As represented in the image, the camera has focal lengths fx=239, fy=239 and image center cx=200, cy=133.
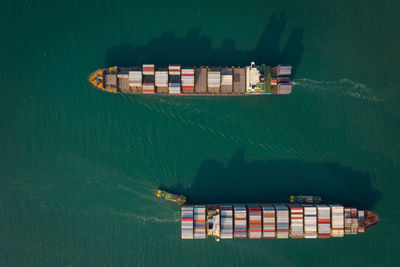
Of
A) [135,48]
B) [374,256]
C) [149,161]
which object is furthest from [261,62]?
[374,256]

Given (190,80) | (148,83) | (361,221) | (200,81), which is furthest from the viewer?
(200,81)

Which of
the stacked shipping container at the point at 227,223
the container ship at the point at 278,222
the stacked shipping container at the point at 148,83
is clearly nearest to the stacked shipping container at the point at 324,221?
the container ship at the point at 278,222

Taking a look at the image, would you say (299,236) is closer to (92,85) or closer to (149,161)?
(149,161)

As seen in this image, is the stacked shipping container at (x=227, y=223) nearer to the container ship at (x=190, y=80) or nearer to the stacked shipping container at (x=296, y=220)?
the stacked shipping container at (x=296, y=220)

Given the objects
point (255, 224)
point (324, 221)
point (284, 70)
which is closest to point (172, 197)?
point (255, 224)

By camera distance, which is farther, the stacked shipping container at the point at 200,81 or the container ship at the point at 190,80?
the stacked shipping container at the point at 200,81

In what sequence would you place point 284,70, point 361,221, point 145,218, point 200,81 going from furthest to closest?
point 145,218 < point 200,81 < point 361,221 < point 284,70

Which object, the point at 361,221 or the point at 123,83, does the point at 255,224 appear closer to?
the point at 361,221

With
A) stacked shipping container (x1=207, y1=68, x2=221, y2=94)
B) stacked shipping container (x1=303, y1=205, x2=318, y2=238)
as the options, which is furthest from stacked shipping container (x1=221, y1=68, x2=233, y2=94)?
stacked shipping container (x1=303, y1=205, x2=318, y2=238)
